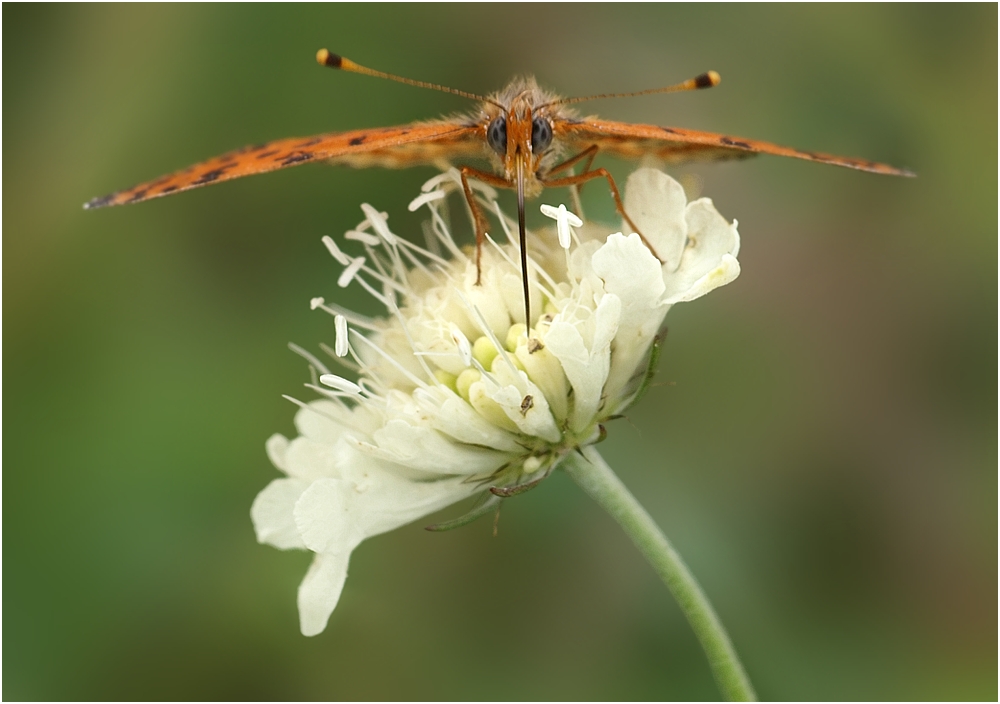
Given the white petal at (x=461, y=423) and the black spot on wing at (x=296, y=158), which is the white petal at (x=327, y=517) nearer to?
the white petal at (x=461, y=423)

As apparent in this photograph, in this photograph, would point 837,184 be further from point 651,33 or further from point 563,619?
point 563,619

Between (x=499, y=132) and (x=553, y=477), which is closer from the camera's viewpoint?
(x=499, y=132)

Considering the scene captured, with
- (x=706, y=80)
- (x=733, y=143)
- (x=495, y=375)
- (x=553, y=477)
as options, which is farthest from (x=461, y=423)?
(x=553, y=477)

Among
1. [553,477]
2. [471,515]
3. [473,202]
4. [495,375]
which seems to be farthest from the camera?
[553,477]

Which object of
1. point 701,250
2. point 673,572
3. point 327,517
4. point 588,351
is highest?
point 701,250

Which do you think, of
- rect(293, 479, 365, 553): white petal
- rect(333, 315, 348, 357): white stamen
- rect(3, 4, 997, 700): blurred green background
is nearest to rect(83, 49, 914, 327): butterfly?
rect(333, 315, 348, 357): white stamen

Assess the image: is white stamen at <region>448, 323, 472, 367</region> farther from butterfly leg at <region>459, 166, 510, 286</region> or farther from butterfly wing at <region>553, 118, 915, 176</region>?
butterfly wing at <region>553, 118, 915, 176</region>

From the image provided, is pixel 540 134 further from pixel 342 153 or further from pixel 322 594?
pixel 322 594
